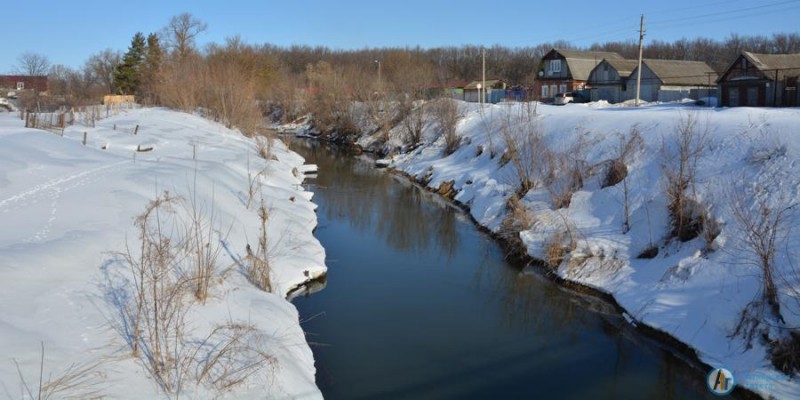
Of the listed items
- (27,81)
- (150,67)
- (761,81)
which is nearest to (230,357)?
(761,81)

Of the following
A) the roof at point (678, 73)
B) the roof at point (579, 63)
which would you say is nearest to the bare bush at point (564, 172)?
the roof at point (678, 73)

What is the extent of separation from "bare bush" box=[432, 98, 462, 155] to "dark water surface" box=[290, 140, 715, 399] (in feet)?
42.0

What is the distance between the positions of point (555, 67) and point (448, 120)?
36238 mm

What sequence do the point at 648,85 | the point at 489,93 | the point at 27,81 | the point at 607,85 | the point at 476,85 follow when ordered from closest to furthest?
the point at 648,85 → the point at 607,85 → the point at 489,93 → the point at 476,85 → the point at 27,81

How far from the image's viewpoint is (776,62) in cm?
3559

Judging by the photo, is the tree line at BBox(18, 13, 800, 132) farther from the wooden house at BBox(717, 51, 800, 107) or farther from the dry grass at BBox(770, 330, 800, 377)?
the dry grass at BBox(770, 330, 800, 377)

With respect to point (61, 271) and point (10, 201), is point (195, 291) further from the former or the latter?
point (10, 201)

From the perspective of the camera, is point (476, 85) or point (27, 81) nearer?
point (476, 85)

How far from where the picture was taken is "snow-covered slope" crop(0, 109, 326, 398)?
658 centimetres

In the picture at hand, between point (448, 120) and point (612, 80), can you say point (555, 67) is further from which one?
point (448, 120)

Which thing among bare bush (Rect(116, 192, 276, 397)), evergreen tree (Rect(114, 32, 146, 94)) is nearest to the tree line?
evergreen tree (Rect(114, 32, 146, 94))

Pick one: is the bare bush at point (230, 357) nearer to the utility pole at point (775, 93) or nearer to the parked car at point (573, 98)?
the utility pole at point (775, 93)

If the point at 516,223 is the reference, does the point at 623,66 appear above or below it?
above

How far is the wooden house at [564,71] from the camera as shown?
59.9 metres
